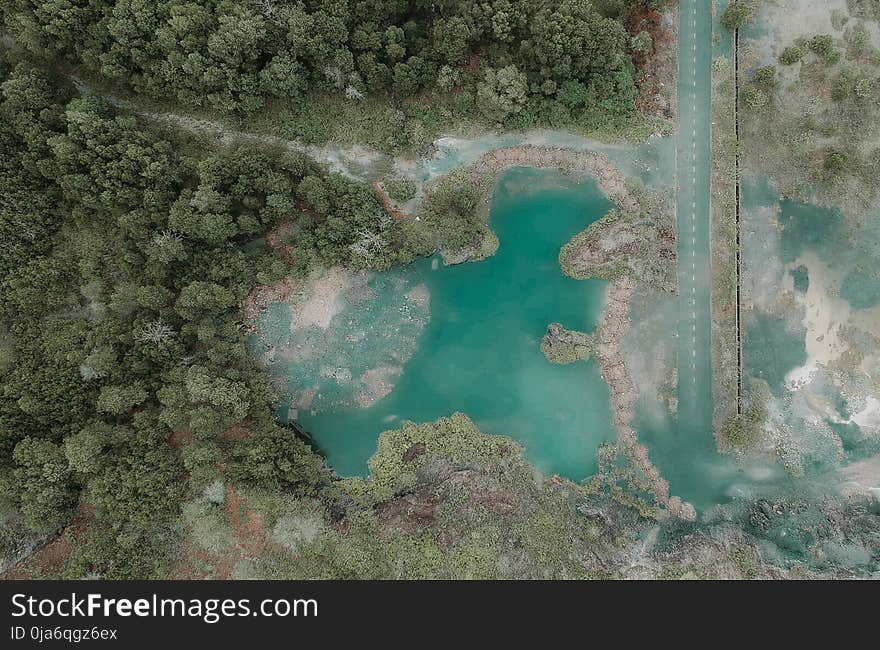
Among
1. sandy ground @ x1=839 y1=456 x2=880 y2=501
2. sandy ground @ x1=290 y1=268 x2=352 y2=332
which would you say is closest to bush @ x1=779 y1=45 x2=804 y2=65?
sandy ground @ x1=839 y1=456 x2=880 y2=501

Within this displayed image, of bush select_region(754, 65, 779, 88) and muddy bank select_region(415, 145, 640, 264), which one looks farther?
muddy bank select_region(415, 145, 640, 264)

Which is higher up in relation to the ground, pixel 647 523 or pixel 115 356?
pixel 115 356

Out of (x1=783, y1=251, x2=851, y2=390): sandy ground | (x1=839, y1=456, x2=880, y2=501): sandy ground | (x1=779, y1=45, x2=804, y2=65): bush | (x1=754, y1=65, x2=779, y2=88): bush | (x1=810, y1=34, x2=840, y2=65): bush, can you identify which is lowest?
(x1=839, y1=456, x2=880, y2=501): sandy ground

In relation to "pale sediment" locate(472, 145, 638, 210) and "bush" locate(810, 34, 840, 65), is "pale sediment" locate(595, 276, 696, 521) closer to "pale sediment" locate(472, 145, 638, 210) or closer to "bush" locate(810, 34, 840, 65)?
"pale sediment" locate(472, 145, 638, 210)

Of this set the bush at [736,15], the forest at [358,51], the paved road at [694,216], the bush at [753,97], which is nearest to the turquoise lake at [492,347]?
the paved road at [694,216]

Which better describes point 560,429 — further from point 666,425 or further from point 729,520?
point 729,520

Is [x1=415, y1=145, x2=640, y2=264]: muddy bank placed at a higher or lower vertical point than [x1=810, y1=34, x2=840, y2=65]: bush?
lower

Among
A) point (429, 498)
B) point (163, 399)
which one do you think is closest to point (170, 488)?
point (163, 399)
